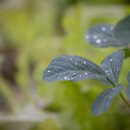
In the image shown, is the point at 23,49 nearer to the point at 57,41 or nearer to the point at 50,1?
the point at 57,41

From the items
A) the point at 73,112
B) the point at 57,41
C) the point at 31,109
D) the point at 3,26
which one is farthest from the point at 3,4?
the point at 73,112

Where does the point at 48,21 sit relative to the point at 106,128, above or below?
above

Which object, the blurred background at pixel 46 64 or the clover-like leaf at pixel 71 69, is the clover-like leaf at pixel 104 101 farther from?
the blurred background at pixel 46 64

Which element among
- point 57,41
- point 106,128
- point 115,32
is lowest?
point 106,128

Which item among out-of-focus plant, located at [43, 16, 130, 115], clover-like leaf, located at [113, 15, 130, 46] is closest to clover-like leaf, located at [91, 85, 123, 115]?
out-of-focus plant, located at [43, 16, 130, 115]

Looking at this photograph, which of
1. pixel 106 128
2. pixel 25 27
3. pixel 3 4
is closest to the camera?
pixel 106 128

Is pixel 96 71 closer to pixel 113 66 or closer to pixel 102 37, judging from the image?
pixel 113 66
